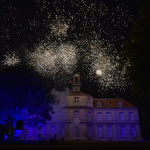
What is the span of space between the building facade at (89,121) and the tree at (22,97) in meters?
12.8

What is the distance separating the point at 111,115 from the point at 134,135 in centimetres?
679

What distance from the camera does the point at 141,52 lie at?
8.64m

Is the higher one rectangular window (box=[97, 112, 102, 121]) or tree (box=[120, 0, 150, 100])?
tree (box=[120, 0, 150, 100])

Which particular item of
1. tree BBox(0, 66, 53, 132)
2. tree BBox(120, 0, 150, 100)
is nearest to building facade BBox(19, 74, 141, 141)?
tree BBox(0, 66, 53, 132)

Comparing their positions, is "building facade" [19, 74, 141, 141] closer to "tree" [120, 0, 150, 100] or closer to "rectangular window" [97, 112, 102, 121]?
"rectangular window" [97, 112, 102, 121]

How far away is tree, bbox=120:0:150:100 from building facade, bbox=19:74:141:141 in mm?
27918

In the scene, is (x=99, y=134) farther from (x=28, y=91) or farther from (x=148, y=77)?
(x=148, y=77)

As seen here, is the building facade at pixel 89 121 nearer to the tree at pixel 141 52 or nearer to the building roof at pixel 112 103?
the building roof at pixel 112 103

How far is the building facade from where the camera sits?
35969mm

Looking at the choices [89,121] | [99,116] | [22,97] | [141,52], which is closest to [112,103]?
[99,116]

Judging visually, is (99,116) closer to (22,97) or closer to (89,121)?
(89,121)

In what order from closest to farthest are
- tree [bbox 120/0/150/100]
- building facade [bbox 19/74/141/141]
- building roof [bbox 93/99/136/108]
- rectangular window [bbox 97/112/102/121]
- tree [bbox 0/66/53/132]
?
tree [bbox 120/0/150/100]
tree [bbox 0/66/53/132]
building facade [bbox 19/74/141/141]
rectangular window [bbox 97/112/102/121]
building roof [bbox 93/99/136/108]

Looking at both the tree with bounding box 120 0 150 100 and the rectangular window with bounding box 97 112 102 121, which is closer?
the tree with bounding box 120 0 150 100

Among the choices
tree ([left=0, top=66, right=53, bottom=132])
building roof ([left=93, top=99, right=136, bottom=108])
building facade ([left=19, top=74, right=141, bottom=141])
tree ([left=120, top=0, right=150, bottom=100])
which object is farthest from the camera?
building roof ([left=93, top=99, right=136, bottom=108])
